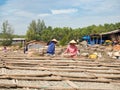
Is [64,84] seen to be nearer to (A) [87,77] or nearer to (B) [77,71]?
(A) [87,77]

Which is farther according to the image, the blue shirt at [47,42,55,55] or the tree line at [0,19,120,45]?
the tree line at [0,19,120,45]

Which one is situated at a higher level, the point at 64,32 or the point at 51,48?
the point at 64,32

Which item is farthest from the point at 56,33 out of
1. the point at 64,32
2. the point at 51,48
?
the point at 51,48

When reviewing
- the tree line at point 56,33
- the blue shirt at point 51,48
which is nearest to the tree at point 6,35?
the tree line at point 56,33

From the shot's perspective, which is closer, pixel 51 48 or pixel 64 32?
pixel 51 48

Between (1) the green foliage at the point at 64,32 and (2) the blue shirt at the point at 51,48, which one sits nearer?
(2) the blue shirt at the point at 51,48

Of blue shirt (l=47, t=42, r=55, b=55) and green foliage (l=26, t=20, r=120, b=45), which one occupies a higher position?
green foliage (l=26, t=20, r=120, b=45)

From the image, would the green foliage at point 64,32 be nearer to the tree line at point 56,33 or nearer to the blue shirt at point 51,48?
the tree line at point 56,33

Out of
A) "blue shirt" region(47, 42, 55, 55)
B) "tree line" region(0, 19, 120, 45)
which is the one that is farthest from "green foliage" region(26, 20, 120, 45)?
"blue shirt" region(47, 42, 55, 55)

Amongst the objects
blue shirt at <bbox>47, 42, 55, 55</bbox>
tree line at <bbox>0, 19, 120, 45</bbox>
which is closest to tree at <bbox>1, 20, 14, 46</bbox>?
tree line at <bbox>0, 19, 120, 45</bbox>

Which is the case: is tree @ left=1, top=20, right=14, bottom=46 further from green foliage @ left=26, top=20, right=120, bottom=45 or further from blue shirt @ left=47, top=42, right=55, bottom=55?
blue shirt @ left=47, top=42, right=55, bottom=55

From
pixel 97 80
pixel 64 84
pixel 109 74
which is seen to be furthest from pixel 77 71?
pixel 64 84

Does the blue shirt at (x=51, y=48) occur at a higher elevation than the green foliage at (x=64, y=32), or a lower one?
lower

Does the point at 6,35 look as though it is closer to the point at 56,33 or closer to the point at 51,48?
the point at 56,33
